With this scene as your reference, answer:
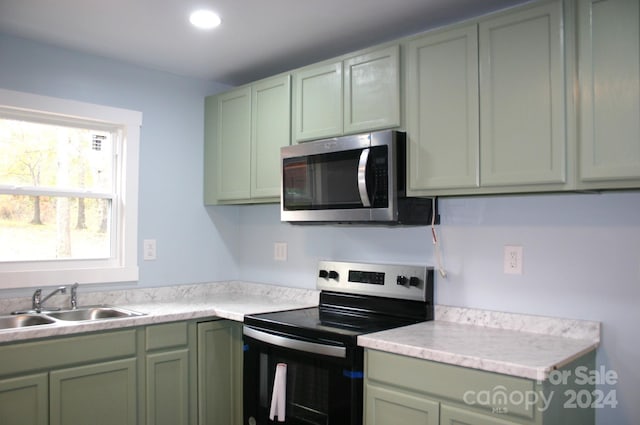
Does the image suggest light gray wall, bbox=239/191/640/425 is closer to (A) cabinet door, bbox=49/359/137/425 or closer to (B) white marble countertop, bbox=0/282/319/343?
(B) white marble countertop, bbox=0/282/319/343

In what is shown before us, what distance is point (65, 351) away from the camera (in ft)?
7.76

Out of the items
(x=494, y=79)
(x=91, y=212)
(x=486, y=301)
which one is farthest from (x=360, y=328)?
(x=91, y=212)

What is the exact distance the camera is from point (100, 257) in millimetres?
3098

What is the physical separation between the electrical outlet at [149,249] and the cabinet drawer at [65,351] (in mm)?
715

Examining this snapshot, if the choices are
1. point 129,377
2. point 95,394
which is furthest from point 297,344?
point 95,394

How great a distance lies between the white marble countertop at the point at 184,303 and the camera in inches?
93.4

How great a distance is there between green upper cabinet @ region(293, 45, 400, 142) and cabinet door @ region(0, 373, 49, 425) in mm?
1692

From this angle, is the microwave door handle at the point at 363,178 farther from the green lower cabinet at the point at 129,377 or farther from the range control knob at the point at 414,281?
the green lower cabinet at the point at 129,377

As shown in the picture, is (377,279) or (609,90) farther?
(377,279)

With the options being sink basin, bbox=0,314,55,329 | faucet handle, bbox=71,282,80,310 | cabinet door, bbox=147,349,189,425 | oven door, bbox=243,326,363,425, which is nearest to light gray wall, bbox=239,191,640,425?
oven door, bbox=243,326,363,425

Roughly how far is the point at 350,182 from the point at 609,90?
1121 mm

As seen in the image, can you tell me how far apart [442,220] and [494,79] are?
2.46 ft

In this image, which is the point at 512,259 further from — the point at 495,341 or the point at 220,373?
the point at 220,373

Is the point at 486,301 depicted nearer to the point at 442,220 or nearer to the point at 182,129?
the point at 442,220
